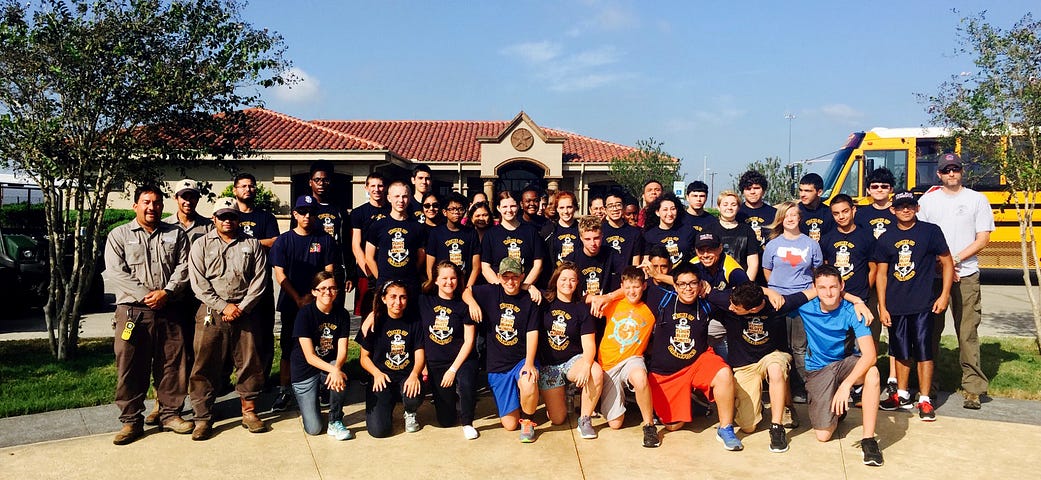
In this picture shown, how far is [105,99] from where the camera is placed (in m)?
6.73

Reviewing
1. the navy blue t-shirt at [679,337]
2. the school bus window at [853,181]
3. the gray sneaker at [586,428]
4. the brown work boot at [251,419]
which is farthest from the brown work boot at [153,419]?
the school bus window at [853,181]

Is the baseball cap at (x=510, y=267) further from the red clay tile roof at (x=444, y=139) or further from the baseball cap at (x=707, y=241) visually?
the red clay tile roof at (x=444, y=139)

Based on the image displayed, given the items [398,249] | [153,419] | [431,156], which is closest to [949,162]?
[398,249]

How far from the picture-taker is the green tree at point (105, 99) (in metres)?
6.41

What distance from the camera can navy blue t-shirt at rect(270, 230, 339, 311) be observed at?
5543mm

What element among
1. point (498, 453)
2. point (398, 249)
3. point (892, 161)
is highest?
point (892, 161)

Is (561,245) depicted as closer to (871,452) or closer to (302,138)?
(871,452)

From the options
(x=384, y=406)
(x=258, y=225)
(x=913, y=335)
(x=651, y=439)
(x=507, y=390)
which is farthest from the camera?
(x=258, y=225)

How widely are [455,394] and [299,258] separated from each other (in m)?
1.68

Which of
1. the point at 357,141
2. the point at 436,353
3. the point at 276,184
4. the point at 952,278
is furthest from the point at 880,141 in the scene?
the point at 276,184

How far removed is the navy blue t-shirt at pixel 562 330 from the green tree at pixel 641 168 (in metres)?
20.6

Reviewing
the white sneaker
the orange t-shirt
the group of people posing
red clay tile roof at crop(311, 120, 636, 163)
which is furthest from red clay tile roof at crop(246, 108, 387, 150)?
the orange t-shirt

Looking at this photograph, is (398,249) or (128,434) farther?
(398,249)

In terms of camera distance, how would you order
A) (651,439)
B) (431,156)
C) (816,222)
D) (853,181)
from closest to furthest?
(651,439) → (816,222) → (853,181) → (431,156)
